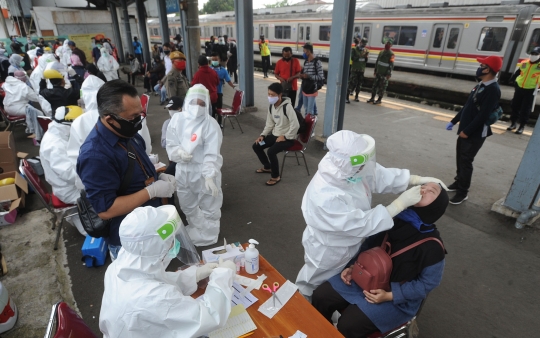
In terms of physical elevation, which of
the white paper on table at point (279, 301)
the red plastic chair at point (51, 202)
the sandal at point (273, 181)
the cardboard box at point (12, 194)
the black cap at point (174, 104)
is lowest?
the sandal at point (273, 181)

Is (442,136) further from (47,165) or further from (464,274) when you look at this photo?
(47,165)

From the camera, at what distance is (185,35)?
9.05m

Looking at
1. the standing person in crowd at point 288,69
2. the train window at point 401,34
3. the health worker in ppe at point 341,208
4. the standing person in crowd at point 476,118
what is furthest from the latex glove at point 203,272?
the train window at point 401,34

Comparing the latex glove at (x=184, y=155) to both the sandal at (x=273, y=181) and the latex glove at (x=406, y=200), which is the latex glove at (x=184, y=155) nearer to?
the sandal at (x=273, y=181)

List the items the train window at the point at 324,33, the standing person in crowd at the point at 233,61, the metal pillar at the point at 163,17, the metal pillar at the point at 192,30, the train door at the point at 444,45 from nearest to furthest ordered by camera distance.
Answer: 1. the metal pillar at the point at 192,30
2. the metal pillar at the point at 163,17
3. the train door at the point at 444,45
4. the standing person in crowd at the point at 233,61
5. the train window at the point at 324,33

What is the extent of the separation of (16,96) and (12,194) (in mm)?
3306

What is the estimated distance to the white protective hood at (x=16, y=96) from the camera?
238 inches

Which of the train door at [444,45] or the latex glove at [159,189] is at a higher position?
the train door at [444,45]

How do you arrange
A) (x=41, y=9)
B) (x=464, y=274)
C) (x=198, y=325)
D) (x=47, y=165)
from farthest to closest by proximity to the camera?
(x=41, y=9) < (x=47, y=165) < (x=464, y=274) < (x=198, y=325)

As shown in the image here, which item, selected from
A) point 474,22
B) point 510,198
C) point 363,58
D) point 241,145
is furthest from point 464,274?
point 474,22

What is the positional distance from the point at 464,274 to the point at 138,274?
122 inches

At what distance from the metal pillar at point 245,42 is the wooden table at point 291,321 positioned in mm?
→ 6691

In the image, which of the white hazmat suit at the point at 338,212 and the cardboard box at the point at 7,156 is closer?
the white hazmat suit at the point at 338,212

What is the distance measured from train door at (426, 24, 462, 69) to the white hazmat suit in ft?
37.4
